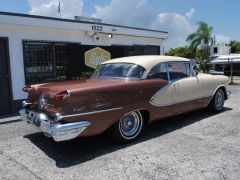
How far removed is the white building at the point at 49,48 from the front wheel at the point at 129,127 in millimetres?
4587

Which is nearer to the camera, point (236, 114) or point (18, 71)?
point (236, 114)

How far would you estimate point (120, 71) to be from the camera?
5.92 metres

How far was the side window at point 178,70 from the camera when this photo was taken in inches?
247

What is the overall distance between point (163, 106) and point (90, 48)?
5.33 m

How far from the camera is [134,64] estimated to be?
19.2 ft

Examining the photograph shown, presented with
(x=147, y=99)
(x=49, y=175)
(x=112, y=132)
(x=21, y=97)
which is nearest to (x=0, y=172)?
(x=49, y=175)

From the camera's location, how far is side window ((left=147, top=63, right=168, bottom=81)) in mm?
5801

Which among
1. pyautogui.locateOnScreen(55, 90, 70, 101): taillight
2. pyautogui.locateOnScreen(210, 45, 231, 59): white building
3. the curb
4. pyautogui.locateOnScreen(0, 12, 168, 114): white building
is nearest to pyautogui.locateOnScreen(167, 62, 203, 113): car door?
pyautogui.locateOnScreen(55, 90, 70, 101): taillight

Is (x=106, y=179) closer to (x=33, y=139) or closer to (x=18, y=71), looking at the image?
(x=33, y=139)

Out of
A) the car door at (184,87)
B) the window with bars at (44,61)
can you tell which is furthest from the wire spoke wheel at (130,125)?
the window with bars at (44,61)

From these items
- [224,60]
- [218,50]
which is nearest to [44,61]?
[224,60]

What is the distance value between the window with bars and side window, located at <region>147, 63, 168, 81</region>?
184 inches

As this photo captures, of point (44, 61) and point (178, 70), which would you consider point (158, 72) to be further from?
point (44, 61)

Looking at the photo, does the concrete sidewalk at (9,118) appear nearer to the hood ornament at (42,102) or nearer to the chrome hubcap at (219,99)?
the hood ornament at (42,102)
